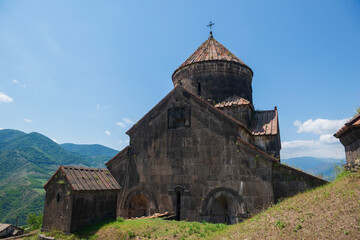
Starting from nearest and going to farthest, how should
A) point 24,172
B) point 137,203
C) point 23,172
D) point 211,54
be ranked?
point 137,203
point 211,54
point 24,172
point 23,172

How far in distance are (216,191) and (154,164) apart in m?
2.98

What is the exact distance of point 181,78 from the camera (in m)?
14.1

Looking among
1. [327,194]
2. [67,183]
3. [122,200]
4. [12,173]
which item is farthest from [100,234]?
[12,173]

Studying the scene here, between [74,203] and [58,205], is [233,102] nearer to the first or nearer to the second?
[74,203]

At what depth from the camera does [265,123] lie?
11.8 metres

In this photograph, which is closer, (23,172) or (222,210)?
(222,210)

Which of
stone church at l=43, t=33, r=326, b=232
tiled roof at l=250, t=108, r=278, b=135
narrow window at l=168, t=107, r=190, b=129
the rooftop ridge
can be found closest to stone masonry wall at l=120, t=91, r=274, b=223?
stone church at l=43, t=33, r=326, b=232

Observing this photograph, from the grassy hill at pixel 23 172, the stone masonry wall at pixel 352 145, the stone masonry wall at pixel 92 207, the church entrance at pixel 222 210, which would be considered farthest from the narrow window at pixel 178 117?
the grassy hill at pixel 23 172

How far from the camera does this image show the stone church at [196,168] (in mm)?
8531

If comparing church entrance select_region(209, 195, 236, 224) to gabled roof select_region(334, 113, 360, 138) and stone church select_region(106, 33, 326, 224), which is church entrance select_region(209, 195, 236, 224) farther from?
gabled roof select_region(334, 113, 360, 138)

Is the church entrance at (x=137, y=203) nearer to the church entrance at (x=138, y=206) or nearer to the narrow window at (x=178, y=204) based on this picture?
the church entrance at (x=138, y=206)

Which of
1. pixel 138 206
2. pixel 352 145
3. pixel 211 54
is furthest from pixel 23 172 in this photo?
pixel 352 145

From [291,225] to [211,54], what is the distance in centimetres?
1036

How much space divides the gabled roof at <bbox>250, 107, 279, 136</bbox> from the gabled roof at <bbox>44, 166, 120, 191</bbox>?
22.4 ft
